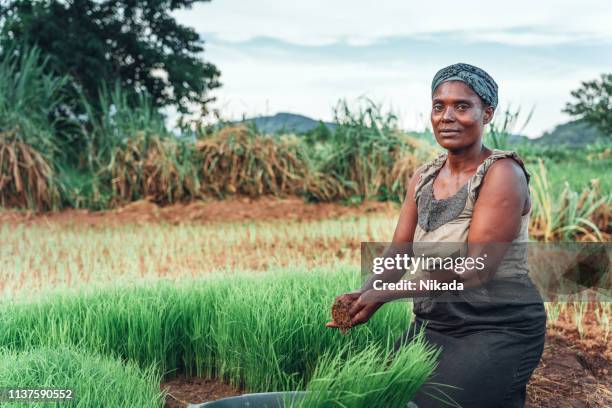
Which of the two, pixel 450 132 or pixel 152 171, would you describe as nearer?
pixel 450 132

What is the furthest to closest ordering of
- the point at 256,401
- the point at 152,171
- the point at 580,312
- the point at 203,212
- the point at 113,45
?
the point at 113,45 → the point at 152,171 → the point at 203,212 → the point at 580,312 → the point at 256,401

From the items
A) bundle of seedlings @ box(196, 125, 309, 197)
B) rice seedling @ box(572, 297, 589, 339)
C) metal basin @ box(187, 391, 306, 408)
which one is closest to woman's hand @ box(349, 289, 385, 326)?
metal basin @ box(187, 391, 306, 408)

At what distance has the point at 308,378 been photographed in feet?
9.39

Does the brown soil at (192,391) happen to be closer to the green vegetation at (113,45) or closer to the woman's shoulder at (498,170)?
the woman's shoulder at (498,170)

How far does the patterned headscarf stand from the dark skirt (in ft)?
2.62

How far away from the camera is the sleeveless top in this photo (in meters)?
2.51

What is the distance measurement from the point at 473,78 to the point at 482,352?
1.03m

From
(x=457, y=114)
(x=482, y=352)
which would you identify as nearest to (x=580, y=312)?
(x=482, y=352)

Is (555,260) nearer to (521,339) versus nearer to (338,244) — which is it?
(338,244)

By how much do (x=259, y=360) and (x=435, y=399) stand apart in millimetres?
757

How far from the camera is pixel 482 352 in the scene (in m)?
2.48

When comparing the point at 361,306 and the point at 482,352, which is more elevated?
the point at 361,306

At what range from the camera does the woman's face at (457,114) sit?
2447 mm

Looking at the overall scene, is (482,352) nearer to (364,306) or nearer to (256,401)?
(364,306)
